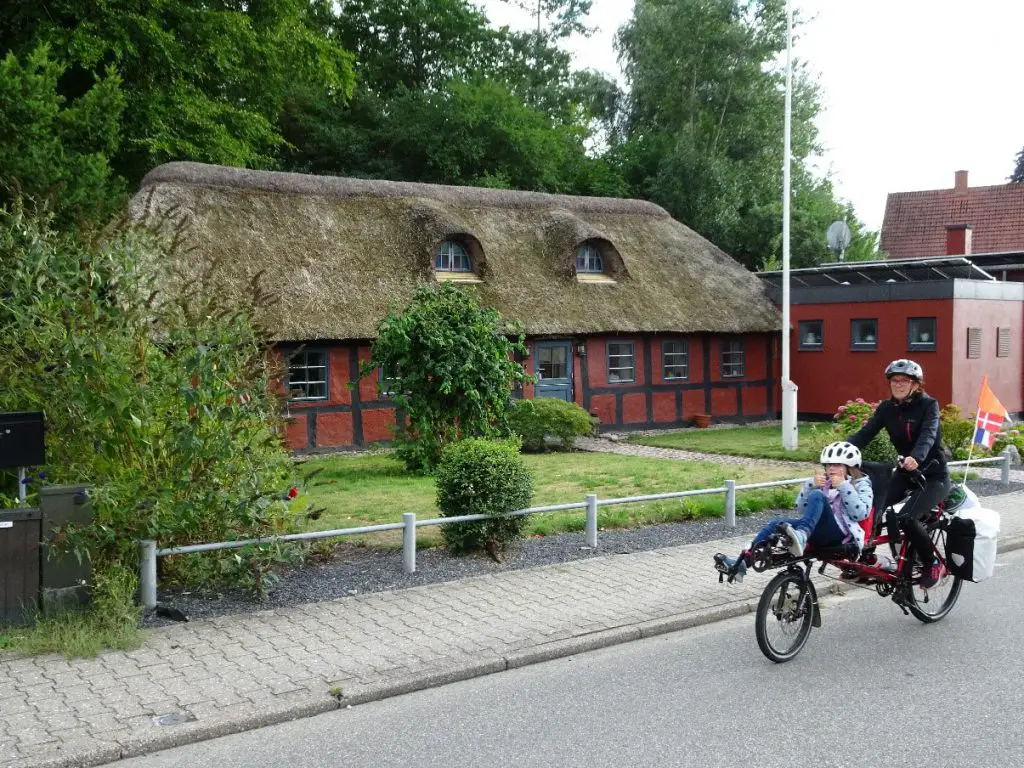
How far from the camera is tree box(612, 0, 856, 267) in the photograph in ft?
112

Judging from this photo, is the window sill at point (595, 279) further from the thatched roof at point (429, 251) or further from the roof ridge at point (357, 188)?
the roof ridge at point (357, 188)

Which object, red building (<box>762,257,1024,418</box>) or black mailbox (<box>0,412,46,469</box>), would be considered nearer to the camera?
black mailbox (<box>0,412,46,469</box>)

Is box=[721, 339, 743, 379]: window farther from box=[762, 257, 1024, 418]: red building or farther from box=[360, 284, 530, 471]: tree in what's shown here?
box=[360, 284, 530, 471]: tree

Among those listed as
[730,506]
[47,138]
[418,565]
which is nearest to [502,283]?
[47,138]

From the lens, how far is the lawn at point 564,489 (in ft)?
36.0

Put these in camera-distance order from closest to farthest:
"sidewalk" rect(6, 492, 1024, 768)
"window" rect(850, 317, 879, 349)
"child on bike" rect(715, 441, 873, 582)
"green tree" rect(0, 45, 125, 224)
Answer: "sidewalk" rect(6, 492, 1024, 768) < "child on bike" rect(715, 441, 873, 582) < "green tree" rect(0, 45, 125, 224) < "window" rect(850, 317, 879, 349)

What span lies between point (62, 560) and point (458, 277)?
14.2 metres

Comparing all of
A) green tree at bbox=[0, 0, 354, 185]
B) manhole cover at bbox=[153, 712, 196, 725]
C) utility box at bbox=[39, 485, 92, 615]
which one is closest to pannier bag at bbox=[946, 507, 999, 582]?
manhole cover at bbox=[153, 712, 196, 725]

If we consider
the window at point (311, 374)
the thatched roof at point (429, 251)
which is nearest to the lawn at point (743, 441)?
the thatched roof at point (429, 251)

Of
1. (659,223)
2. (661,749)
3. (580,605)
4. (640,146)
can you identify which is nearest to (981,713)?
(661,749)

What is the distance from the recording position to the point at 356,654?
6.32 m

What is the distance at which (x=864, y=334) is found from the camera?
22.3 m

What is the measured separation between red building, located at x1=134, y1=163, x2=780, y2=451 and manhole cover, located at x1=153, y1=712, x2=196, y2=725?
9.35 m

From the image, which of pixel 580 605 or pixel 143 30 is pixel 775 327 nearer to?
pixel 143 30
